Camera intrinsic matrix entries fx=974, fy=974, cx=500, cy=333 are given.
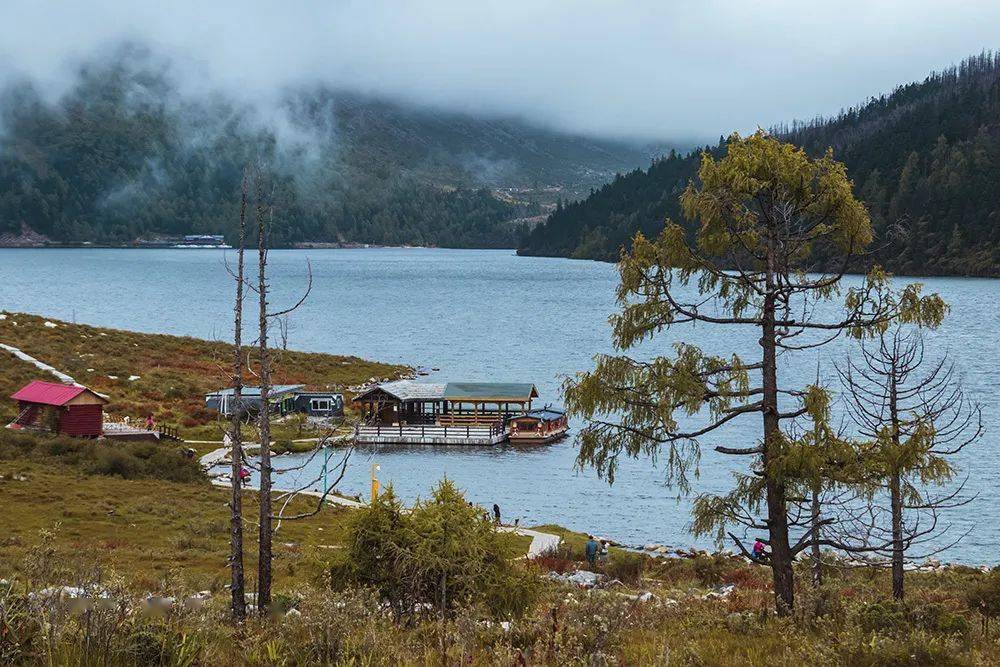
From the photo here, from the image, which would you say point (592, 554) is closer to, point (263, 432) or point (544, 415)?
point (263, 432)

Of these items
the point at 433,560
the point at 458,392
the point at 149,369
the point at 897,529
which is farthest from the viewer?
the point at 149,369

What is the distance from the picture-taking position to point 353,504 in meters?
39.8

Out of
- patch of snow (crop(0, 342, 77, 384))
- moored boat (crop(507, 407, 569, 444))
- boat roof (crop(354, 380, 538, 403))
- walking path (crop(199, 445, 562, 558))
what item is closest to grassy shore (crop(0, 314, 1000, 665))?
walking path (crop(199, 445, 562, 558))

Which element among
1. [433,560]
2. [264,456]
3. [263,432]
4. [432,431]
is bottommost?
[432,431]

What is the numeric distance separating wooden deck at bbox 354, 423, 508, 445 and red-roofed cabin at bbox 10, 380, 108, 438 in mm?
21592

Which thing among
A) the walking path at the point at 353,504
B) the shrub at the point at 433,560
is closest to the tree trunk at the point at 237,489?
the shrub at the point at 433,560

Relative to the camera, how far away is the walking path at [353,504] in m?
34.6

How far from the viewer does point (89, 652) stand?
326 inches

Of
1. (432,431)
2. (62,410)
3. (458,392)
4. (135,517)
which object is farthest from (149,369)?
(135,517)

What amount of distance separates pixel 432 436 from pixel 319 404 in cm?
929

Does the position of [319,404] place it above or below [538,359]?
below

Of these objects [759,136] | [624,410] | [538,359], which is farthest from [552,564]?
[538,359]

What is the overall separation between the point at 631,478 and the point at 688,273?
38391 mm

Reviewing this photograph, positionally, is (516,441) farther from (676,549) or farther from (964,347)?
(964,347)
